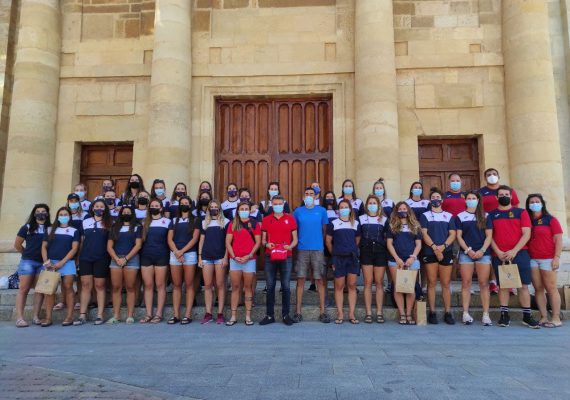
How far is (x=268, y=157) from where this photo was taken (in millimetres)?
11430

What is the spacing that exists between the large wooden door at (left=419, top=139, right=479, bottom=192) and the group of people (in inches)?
130

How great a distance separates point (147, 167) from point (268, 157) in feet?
9.71

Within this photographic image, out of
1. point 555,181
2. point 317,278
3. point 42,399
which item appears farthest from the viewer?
point 555,181

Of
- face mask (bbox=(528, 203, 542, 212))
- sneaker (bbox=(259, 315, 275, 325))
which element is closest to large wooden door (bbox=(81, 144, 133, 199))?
sneaker (bbox=(259, 315, 275, 325))

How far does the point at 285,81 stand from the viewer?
11406 mm

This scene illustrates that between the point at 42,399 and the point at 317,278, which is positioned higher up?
the point at 317,278

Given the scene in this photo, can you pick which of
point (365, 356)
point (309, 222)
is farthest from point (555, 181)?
point (365, 356)

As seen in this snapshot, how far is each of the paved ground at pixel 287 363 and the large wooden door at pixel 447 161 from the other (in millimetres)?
4854

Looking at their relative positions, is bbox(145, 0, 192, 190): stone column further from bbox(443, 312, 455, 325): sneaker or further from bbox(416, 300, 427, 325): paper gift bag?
bbox(443, 312, 455, 325): sneaker

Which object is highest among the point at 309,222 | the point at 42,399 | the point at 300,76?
the point at 300,76

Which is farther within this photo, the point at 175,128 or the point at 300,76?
the point at 300,76

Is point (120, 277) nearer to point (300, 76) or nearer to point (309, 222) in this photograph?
point (309, 222)

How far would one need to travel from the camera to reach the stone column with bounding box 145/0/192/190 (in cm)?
1041

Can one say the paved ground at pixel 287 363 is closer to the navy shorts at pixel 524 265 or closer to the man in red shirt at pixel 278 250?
the man in red shirt at pixel 278 250
